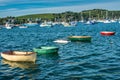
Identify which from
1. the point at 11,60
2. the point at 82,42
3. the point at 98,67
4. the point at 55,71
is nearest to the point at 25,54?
the point at 11,60

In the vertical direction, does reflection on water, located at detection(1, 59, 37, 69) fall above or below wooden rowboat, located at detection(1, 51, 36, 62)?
below

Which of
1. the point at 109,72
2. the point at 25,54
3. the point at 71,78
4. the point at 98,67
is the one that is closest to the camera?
the point at 71,78

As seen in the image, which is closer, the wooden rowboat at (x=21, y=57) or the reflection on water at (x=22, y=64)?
the reflection on water at (x=22, y=64)

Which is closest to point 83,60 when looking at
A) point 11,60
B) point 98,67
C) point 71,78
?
point 98,67

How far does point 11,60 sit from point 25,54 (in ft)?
12.6

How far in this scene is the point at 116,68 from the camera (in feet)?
153

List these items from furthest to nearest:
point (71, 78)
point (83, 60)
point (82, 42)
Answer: point (82, 42)
point (83, 60)
point (71, 78)

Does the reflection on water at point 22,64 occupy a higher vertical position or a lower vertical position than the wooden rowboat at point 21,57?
lower

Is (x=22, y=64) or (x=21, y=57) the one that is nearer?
(x=21, y=57)

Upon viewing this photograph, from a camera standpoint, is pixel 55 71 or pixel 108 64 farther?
pixel 108 64

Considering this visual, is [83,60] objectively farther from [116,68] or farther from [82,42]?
[82,42]

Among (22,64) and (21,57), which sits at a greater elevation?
(21,57)

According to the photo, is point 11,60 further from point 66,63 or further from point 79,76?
point 79,76

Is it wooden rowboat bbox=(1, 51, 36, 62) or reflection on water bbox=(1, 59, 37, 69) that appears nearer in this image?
reflection on water bbox=(1, 59, 37, 69)
